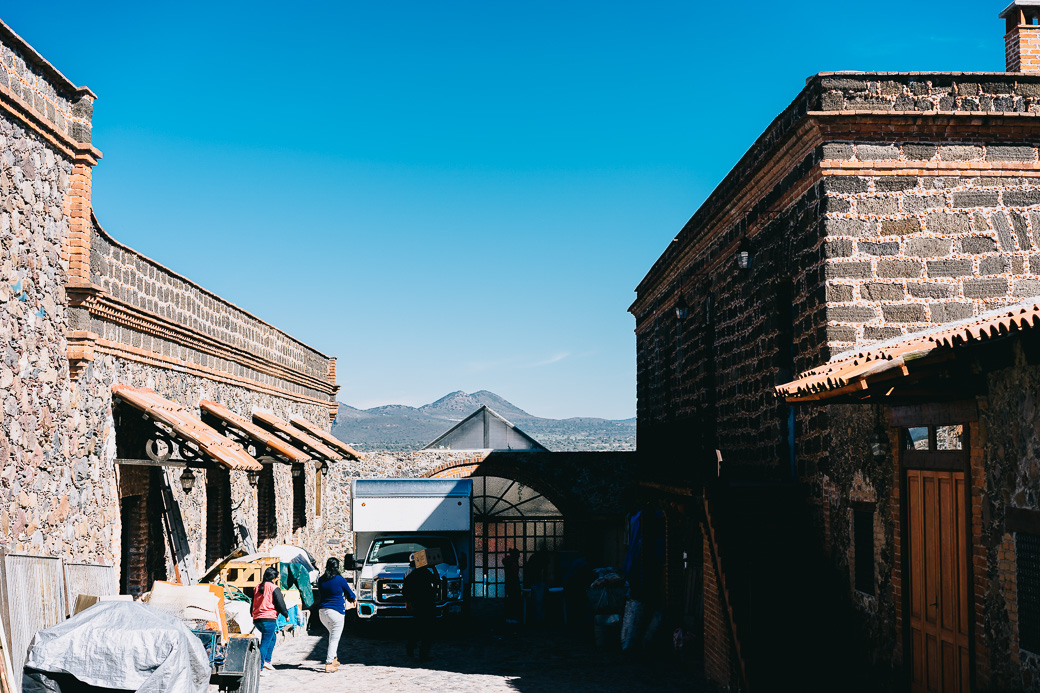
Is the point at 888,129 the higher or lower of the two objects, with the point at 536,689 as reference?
higher

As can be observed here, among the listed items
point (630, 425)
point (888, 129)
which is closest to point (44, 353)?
point (888, 129)

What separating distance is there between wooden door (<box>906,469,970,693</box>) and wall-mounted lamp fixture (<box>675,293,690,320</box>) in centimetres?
874

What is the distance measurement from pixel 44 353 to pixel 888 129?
9326 millimetres

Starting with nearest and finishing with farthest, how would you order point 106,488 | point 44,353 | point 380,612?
point 44,353
point 106,488
point 380,612

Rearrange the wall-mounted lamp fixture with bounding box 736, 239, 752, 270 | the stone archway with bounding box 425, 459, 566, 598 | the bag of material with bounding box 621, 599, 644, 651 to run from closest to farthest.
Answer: the wall-mounted lamp fixture with bounding box 736, 239, 752, 270
the bag of material with bounding box 621, 599, 644, 651
the stone archway with bounding box 425, 459, 566, 598

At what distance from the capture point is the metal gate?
7410 millimetres

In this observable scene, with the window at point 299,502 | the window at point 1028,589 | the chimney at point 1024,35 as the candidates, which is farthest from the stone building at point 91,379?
the chimney at point 1024,35

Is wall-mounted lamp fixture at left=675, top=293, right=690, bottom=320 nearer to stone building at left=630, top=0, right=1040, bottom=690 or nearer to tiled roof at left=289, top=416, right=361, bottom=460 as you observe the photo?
stone building at left=630, top=0, right=1040, bottom=690

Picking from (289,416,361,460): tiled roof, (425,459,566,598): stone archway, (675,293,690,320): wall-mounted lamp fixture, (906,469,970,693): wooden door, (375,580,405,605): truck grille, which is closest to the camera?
(906,469,970,693): wooden door


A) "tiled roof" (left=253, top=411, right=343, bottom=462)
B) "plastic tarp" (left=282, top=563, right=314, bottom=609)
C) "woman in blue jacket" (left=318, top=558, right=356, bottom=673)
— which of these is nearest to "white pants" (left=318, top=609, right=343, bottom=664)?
"woman in blue jacket" (left=318, top=558, right=356, bottom=673)

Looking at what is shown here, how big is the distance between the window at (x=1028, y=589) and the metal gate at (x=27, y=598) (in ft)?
24.9

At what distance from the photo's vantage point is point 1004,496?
22.3 ft

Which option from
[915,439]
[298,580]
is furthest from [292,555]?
[915,439]

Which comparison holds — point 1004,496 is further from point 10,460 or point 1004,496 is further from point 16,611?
point 10,460
